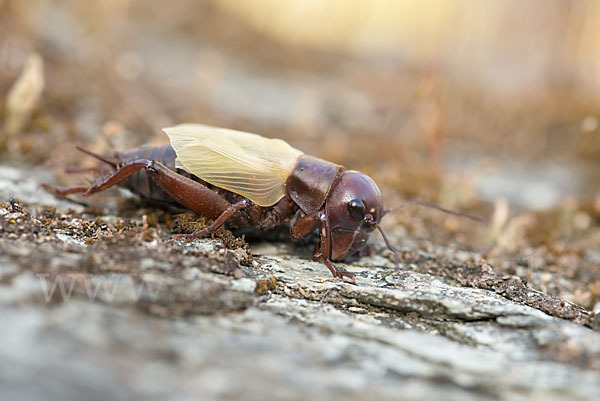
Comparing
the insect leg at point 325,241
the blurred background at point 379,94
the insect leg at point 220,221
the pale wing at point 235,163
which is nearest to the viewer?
the insect leg at point 220,221

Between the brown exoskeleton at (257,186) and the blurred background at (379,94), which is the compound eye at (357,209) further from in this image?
the blurred background at (379,94)

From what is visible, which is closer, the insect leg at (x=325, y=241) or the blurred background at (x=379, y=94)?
the insect leg at (x=325, y=241)

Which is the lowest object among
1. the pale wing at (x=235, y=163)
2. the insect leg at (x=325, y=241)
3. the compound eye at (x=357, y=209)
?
the insect leg at (x=325, y=241)

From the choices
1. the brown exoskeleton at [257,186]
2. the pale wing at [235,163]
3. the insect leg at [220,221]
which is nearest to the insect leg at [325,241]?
the brown exoskeleton at [257,186]

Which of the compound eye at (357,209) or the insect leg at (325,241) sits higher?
the compound eye at (357,209)

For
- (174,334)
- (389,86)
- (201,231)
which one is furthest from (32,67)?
(389,86)

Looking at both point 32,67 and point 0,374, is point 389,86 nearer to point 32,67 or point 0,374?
point 32,67
